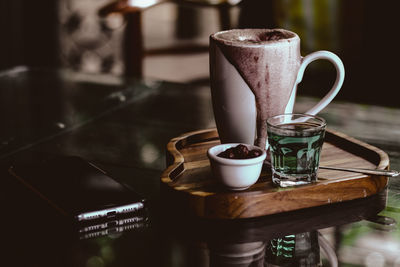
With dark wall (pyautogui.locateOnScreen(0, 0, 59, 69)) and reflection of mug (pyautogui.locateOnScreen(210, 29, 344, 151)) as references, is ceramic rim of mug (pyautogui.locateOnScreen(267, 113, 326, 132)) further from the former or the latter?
dark wall (pyautogui.locateOnScreen(0, 0, 59, 69))

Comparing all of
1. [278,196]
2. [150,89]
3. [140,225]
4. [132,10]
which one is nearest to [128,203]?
[140,225]

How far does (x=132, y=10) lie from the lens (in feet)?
5.30

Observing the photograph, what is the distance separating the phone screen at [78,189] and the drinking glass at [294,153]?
0.16 m

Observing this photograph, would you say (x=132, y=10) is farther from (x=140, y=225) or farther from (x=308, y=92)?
(x=140, y=225)

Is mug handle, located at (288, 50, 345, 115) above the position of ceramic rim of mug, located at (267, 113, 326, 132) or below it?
above

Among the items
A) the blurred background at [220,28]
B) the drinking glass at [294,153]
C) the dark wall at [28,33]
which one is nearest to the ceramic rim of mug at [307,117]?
the drinking glass at [294,153]

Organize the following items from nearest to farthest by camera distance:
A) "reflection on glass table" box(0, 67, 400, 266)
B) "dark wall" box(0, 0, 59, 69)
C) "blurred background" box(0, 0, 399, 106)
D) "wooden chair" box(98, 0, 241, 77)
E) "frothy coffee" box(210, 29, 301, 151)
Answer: "reflection on glass table" box(0, 67, 400, 266), "frothy coffee" box(210, 29, 301, 151), "wooden chair" box(98, 0, 241, 77), "blurred background" box(0, 0, 399, 106), "dark wall" box(0, 0, 59, 69)

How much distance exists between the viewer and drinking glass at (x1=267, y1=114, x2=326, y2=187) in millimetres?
658

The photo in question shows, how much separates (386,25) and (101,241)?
4.93 ft

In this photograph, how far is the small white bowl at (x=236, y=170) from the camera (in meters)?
0.62

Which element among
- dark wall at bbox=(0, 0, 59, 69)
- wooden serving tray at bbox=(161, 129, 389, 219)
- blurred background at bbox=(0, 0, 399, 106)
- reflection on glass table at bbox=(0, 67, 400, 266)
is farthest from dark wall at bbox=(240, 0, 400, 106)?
dark wall at bbox=(0, 0, 59, 69)

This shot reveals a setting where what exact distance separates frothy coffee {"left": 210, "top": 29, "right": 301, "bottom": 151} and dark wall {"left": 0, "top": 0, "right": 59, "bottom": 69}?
1.98 meters

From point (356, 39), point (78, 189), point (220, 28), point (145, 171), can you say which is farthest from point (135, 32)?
point (78, 189)

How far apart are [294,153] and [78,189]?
0.24 m
